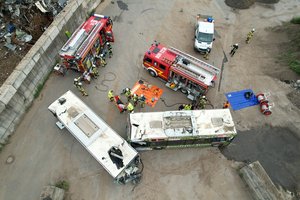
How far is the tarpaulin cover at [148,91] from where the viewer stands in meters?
18.7

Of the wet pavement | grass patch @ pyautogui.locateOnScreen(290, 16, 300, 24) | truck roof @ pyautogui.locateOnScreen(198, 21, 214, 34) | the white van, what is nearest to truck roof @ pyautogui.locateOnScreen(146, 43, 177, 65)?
the white van

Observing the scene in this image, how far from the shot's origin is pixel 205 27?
21703mm

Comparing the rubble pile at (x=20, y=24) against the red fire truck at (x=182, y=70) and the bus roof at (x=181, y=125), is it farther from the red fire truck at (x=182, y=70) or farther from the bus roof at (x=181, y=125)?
the bus roof at (x=181, y=125)

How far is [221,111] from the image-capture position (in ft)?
49.9

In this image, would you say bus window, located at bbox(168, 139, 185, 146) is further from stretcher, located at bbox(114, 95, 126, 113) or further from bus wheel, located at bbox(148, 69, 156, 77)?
bus wheel, located at bbox(148, 69, 156, 77)

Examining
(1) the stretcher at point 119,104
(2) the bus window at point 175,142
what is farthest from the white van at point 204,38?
(2) the bus window at point 175,142

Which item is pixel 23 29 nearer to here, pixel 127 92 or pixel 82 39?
pixel 82 39

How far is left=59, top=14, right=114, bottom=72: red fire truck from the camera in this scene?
1788 cm

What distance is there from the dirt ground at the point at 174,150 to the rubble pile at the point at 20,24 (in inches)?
178

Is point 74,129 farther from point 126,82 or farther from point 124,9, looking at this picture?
point 124,9

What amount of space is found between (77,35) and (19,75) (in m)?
5.60

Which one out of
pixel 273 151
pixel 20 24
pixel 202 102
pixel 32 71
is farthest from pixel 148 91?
pixel 20 24

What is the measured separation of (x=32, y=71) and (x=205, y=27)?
1629 centimetres

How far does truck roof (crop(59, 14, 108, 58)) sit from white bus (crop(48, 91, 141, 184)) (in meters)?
4.54
